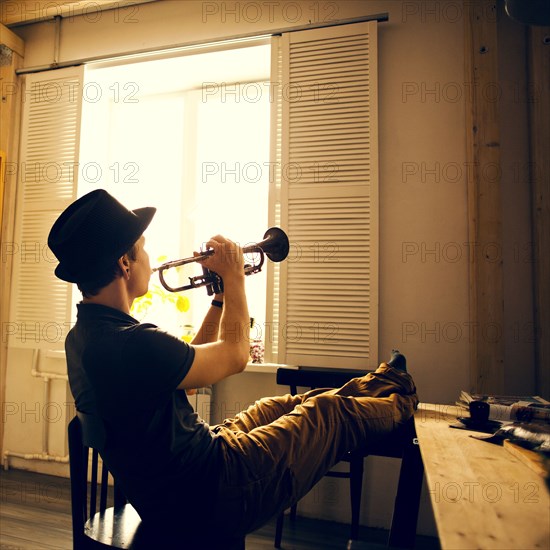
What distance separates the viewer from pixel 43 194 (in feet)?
9.95

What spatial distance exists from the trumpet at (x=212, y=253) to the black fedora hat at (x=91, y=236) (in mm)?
300

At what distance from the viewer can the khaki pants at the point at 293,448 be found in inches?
43.9

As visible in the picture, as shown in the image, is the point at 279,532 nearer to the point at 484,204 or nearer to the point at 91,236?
the point at 91,236

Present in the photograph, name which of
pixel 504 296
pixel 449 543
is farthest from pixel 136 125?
pixel 449 543

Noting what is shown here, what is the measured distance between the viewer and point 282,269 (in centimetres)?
253

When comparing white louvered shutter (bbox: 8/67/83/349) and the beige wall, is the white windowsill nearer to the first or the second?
the beige wall

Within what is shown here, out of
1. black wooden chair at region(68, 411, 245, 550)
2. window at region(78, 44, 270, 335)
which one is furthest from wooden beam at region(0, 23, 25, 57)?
black wooden chair at region(68, 411, 245, 550)

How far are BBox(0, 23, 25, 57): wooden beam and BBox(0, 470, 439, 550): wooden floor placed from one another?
2.96 m

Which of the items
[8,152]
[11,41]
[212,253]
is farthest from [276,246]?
[11,41]

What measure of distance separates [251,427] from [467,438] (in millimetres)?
650

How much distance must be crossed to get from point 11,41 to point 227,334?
3.16m

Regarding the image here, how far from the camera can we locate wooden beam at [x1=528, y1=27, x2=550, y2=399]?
6.91 feet

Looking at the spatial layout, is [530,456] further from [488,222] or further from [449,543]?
[488,222]

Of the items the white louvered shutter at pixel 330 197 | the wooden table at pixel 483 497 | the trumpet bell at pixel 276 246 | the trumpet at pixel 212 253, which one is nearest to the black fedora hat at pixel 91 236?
the trumpet at pixel 212 253
